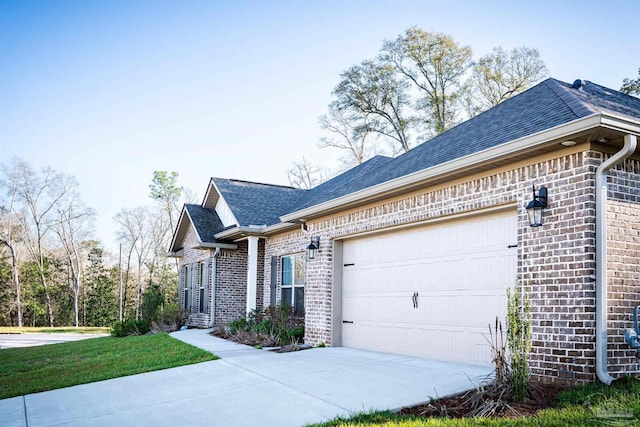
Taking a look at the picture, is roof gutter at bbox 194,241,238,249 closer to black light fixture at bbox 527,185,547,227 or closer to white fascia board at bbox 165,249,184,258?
white fascia board at bbox 165,249,184,258

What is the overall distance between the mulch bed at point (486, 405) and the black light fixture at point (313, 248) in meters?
6.05

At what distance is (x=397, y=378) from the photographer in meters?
7.10

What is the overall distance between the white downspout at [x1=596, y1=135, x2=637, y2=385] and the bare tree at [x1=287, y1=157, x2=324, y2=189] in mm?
27668

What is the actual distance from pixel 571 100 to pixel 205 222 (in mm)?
13558

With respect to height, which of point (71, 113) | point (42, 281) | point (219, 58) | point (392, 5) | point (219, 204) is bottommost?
point (42, 281)

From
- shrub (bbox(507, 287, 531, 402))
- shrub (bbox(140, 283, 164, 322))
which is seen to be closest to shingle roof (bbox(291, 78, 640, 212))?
shrub (bbox(507, 287, 531, 402))

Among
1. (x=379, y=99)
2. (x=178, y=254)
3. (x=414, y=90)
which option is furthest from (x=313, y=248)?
(x=414, y=90)

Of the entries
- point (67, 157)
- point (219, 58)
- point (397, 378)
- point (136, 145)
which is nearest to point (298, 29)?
point (219, 58)

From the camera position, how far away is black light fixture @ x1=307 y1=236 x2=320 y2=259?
11719 millimetres

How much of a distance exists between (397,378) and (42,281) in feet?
112

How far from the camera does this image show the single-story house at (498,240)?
5957 mm

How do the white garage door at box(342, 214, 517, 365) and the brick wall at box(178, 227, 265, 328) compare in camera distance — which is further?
the brick wall at box(178, 227, 265, 328)

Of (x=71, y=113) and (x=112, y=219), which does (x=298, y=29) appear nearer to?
(x=71, y=113)

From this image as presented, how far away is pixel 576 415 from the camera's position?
4.67 meters
